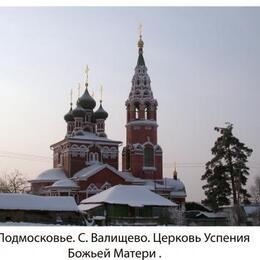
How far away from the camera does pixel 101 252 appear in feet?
31.5

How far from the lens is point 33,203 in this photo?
22.4 m

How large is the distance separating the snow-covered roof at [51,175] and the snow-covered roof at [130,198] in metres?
11.5

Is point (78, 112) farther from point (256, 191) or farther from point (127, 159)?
point (256, 191)

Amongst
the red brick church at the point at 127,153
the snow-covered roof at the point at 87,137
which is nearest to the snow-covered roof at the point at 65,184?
the red brick church at the point at 127,153

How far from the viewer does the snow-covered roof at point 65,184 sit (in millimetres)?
34938

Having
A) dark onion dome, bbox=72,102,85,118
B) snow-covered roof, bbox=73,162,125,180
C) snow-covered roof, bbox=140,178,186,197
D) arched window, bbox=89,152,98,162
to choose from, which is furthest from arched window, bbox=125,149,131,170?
dark onion dome, bbox=72,102,85,118

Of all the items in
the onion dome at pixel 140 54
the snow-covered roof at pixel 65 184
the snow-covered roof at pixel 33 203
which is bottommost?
the snow-covered roof at pixel 33 203

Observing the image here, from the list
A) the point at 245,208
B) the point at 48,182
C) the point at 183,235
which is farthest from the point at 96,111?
the point at 183,235

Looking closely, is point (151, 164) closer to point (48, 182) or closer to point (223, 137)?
point (48, 182)

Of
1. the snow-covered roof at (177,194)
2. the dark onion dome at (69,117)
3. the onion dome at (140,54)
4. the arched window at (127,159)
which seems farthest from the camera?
the dark onion dome at (69,117)

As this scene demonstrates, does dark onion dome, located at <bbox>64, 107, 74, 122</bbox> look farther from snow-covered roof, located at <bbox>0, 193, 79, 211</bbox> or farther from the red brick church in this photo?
snow-covered roof, located at <bbox>0, 193, 79, 211</bbox>

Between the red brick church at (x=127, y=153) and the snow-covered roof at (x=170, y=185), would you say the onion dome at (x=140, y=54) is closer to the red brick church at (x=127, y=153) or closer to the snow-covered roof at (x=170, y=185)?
the red brick church at (x=127, y=153)

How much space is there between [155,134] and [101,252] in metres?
30.2

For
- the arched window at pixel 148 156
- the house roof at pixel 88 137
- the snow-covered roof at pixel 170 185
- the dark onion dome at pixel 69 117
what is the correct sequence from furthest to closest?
the dark onion dome at pixel 69 117 < the arched window at pixel 148 156 < the house roof at pixel 88 137 < the snow-covered roof at pixel 170 185
